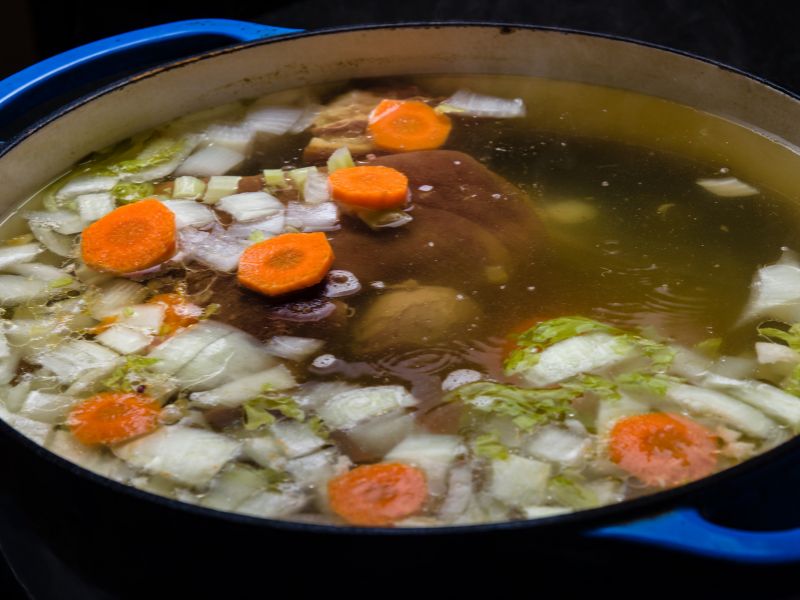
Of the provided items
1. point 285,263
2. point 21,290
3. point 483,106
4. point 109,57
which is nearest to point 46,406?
point 21,290

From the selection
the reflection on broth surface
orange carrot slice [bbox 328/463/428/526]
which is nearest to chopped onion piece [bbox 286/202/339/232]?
the reflection on broth surface

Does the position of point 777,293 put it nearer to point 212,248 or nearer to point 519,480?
point 519,480

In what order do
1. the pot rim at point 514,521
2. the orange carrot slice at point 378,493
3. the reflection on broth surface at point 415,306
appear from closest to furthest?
the pot rim at point 514,521
the orange carrot slice at point 378,493
the reflection on broth surface at point 415,306

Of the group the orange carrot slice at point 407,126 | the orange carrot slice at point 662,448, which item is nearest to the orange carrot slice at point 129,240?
the orange carrot slice at point 407,126

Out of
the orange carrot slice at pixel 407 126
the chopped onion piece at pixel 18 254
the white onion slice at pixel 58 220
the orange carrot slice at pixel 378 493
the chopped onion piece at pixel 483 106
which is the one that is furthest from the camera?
the chopped onion piece at pixel 483 106

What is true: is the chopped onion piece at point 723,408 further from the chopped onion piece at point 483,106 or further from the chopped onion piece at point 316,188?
the chopped onion piece at point 483,106

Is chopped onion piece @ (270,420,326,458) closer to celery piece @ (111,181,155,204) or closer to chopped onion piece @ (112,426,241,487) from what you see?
chopped onion piece @ (112,426,241,487)
